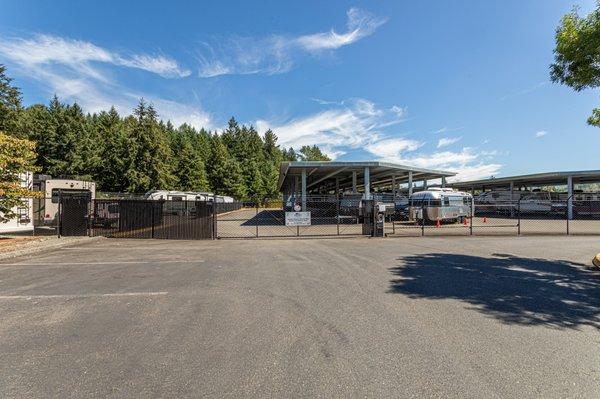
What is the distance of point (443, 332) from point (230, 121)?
124 metres

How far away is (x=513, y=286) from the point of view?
743 cm

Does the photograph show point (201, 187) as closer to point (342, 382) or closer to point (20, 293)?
point (20, 293)

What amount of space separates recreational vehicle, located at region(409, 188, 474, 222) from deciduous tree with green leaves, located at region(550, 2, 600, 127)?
16.8 metres

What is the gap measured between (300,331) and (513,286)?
17.1ft

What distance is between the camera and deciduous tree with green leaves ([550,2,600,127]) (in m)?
8.84

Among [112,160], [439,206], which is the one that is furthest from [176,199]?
[112,160]

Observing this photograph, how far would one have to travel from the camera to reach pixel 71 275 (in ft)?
28.9

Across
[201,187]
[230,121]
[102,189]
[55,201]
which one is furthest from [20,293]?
[230,121]

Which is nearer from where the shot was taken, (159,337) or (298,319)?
(159,337)

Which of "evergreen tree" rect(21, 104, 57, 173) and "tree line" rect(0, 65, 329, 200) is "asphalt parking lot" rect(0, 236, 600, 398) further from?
"evergreen tree" rect(21, 104, 57, 173)

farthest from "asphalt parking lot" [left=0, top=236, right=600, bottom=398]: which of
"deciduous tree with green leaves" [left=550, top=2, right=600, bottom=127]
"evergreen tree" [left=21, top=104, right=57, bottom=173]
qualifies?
"evergreen tree" [left=21, top=104, right=57, bottom=173]

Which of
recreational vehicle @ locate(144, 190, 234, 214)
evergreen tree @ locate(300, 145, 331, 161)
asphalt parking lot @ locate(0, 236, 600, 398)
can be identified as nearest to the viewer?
asphalt parking lot @ locate(0, 236, 600, 398)

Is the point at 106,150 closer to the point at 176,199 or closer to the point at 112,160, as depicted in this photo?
the point at 112,160

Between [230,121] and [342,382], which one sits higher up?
[230,121]
